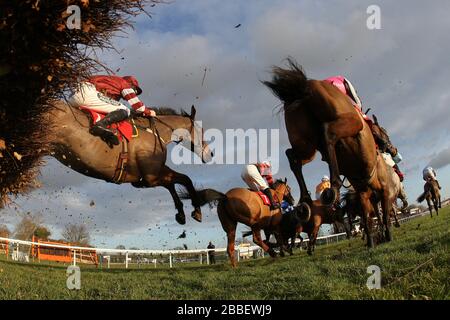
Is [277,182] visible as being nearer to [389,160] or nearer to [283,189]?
[283,189]

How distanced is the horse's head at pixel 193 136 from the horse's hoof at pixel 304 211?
11.6 ft

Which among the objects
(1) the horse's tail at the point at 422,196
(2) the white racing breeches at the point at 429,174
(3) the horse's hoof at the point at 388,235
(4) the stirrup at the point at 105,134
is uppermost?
(2) the white racing breeches at the point at 429,174

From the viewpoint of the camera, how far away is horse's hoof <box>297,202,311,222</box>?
5.51 m

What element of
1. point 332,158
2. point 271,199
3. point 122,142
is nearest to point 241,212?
point 271,199

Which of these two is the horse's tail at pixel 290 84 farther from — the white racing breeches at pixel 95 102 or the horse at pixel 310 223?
the horse at pixel 310 223

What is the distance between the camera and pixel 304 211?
5.55m

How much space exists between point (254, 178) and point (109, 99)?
5.25 metres

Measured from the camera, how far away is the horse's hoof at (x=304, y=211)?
551cm

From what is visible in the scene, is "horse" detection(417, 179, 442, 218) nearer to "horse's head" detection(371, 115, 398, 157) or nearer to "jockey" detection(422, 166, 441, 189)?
"jockey" detection(422, 166, 441, 189)

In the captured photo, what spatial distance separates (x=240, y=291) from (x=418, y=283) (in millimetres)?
→ 1566

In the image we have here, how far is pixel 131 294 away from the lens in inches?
163

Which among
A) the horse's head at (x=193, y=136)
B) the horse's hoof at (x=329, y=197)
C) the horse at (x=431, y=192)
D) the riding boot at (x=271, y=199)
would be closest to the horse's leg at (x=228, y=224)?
the riding boot at (x=271, y=199)
